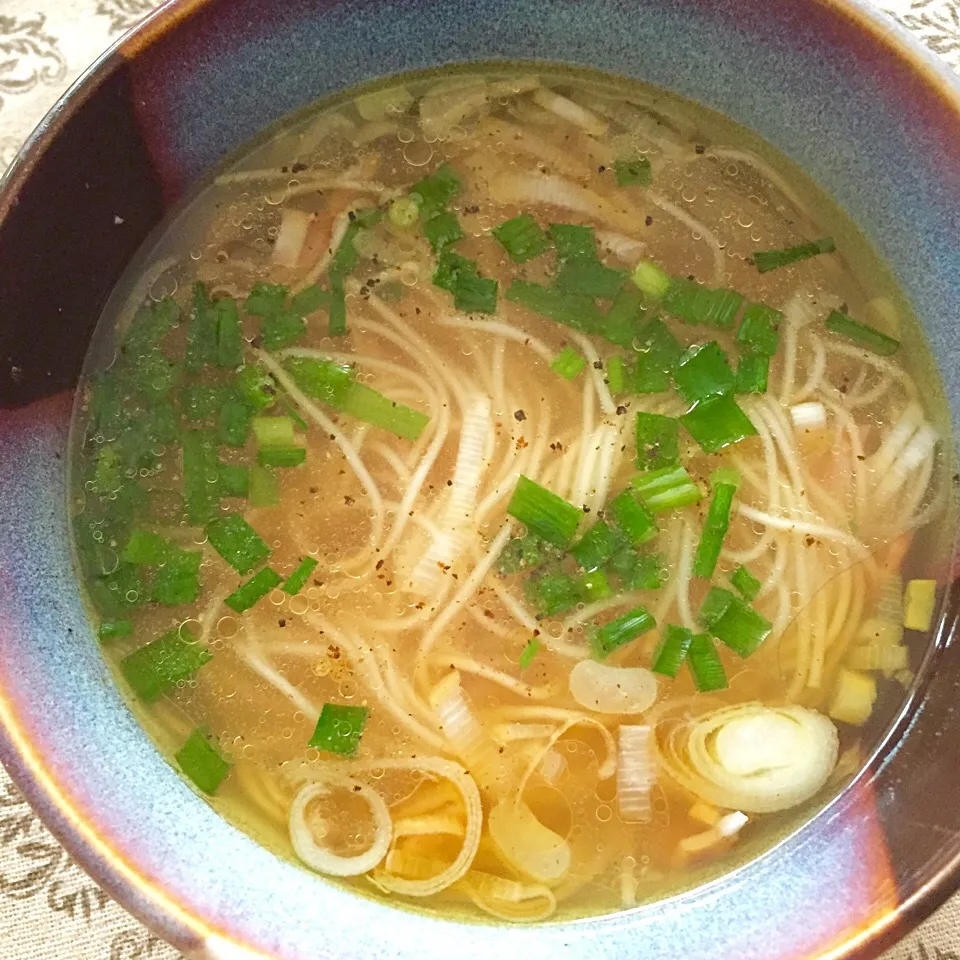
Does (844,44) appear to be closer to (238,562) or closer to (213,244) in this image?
(213,244)

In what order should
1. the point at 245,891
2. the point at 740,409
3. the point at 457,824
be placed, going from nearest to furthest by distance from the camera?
the point at 245,891
the point at 457,824
the point at 740,409

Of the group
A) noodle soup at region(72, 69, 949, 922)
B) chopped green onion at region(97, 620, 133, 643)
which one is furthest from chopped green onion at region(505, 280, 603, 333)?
chopped green onion at region(97, 620, 133, 643)

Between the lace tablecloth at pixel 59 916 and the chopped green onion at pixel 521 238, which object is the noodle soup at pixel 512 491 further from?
the lace tablecloth at pixel 59 916

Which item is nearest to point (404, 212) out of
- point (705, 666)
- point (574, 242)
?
point (574, 242)

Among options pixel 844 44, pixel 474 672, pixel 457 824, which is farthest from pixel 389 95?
pixel 457 824

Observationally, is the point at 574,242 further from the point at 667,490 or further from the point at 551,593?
the point at 551,593

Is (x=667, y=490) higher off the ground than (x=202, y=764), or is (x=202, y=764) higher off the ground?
(x=667, y=490)

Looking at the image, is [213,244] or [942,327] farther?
[213,244]
